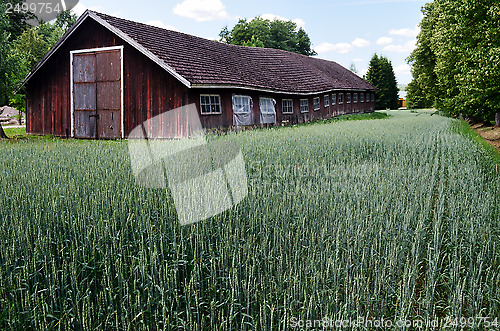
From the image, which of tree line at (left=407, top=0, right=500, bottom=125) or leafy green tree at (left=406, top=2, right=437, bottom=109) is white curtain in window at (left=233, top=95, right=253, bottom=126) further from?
leafy green tree at (left=406, top=2, right=437, bottom=109)

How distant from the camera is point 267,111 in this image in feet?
74.7

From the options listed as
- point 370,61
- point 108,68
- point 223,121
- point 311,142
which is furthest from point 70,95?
point 370,61

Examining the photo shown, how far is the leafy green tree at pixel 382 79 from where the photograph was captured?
63188 mm

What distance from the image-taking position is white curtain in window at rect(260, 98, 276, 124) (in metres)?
22.1

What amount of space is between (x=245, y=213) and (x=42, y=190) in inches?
118

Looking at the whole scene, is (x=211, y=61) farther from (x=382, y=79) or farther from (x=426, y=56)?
(x=382, y=79)

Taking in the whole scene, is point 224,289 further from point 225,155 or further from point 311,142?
point 311,142

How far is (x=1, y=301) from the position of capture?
3189 millimetres

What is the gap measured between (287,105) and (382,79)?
43.3m

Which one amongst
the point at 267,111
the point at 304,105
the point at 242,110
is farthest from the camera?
the point at 304,105

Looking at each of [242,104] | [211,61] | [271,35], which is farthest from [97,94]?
[271,35]

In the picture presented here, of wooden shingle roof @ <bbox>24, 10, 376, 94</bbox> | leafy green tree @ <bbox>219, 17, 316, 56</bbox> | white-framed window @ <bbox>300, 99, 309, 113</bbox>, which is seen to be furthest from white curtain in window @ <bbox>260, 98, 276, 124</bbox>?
leafy green tree @ <bbox>219, 17, 316, 56</bbox>

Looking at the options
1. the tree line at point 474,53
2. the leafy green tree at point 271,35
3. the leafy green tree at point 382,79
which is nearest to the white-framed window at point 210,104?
the tree line at point 474,53

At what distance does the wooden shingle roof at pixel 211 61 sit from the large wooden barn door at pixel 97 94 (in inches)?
54.8
